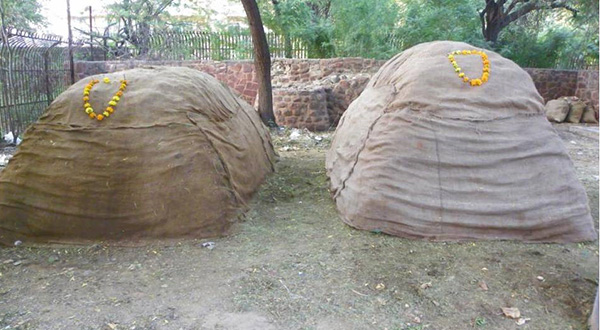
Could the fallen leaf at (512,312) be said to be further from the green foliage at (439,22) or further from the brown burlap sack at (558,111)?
the green foliage at (439,22)

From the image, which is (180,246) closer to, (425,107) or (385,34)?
(425,107)

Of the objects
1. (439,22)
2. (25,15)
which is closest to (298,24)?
(439,22)

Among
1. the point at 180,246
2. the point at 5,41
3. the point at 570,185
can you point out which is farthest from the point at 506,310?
the point at 5,41

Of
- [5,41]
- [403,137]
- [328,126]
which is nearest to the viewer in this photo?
[403,137]

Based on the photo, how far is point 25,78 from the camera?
30.3 feet

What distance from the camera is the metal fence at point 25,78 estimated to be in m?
8.71

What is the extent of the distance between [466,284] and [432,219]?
0.78 meters

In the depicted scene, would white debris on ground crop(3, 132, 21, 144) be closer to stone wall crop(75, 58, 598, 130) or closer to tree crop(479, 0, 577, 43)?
stone wall crop(75, 58, 598, 130)

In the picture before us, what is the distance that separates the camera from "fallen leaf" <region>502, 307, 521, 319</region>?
3.00 meters

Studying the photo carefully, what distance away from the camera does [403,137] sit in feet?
14.1

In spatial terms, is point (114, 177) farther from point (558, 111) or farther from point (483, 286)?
point (558, 111)

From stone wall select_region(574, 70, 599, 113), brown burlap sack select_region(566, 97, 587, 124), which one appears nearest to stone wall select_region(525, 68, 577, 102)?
stone wall select_region(574, 70, 599, 113)

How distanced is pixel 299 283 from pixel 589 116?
1166 centimetres

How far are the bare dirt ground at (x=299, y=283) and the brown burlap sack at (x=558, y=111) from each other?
935 centimetres
